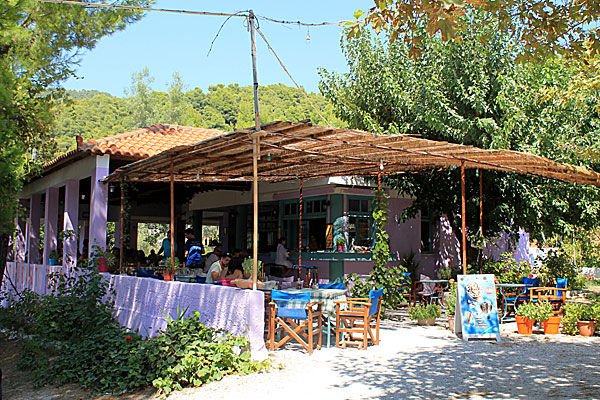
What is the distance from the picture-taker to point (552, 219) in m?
11.5

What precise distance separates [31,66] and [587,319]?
36.1 feet

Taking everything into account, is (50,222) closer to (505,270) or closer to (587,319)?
(505,270)

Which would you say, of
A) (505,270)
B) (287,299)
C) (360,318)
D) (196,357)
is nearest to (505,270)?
(505,270)

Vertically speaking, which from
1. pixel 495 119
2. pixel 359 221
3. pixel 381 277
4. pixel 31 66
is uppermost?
pixel 31 66

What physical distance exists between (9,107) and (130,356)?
4595mm

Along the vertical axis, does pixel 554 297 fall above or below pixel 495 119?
below

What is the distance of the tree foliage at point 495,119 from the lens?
10.8 meters

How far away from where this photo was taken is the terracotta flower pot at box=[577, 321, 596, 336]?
28.9ft

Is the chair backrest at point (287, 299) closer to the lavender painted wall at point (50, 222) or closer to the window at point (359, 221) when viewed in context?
the window at point (359, 221)

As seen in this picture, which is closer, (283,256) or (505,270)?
(505,270)

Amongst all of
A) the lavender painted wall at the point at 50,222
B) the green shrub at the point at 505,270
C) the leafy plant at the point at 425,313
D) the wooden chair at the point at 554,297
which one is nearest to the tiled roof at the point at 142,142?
the lavender painted wall at the point at 50,222

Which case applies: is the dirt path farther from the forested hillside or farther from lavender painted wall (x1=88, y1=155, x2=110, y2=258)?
the forested hillside

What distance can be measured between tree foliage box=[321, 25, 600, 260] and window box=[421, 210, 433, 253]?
2502 millimetres

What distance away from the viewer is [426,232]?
51.0 ft
